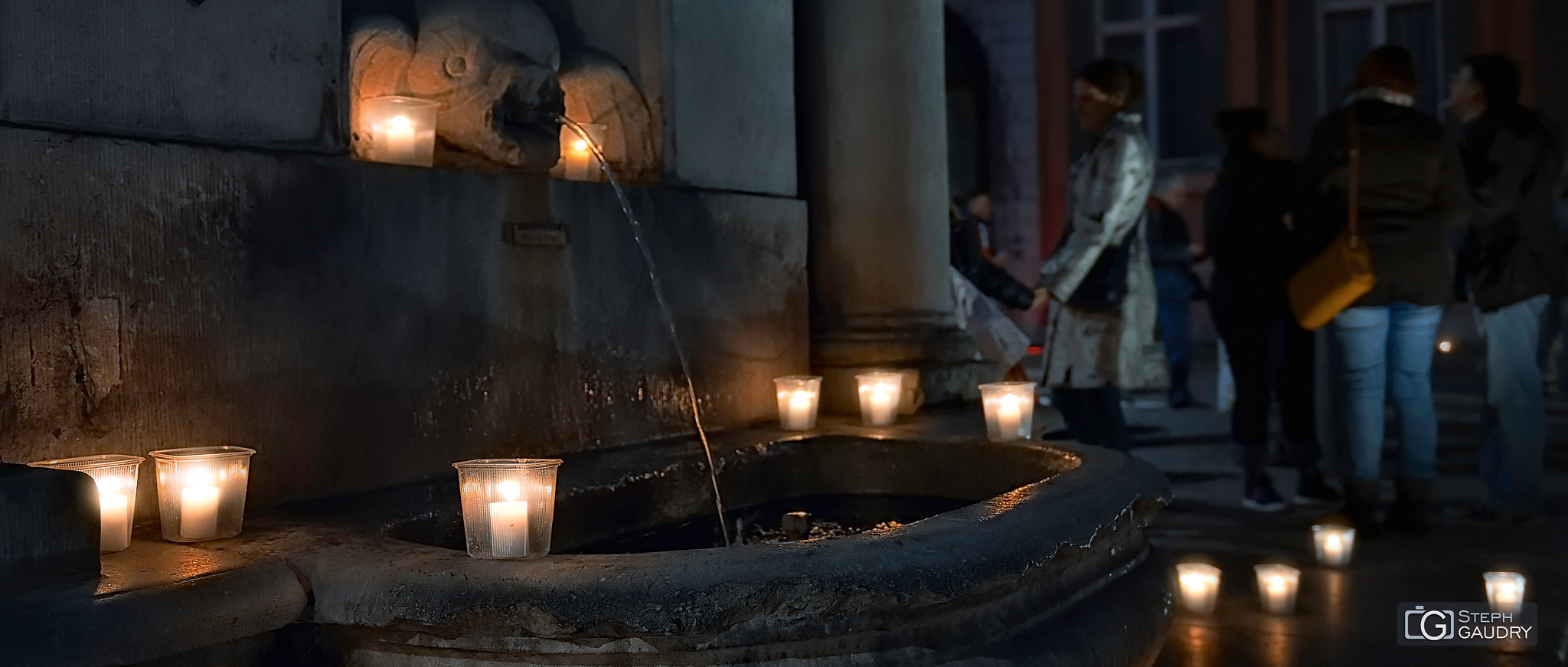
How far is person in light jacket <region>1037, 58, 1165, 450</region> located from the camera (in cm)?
469

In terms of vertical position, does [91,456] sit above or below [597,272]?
below

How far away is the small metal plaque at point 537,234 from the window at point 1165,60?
11890 millimetres

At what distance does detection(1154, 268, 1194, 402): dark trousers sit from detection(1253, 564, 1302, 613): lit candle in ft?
17.8

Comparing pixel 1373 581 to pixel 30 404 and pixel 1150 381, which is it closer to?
pixel 1150 381

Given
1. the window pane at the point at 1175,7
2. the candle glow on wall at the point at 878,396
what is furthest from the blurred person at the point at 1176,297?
the window pane at the point at 1175,7

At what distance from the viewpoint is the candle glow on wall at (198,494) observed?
7.62ft

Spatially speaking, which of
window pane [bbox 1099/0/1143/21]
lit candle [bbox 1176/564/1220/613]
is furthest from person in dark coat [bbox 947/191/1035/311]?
window pane [bbox 1099/0/1143/21]

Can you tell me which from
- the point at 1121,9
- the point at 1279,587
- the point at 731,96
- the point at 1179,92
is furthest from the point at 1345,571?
the point at 1121,9

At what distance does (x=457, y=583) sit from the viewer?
6.29ft

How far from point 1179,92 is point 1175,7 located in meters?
0.96

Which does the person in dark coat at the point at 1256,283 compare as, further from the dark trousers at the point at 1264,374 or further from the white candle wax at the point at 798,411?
the white candle wax at the point at 798,411

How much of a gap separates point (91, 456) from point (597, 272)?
5.09 feet

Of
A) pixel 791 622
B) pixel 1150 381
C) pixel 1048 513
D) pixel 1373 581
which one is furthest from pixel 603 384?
pixel 1150 381

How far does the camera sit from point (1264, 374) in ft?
16.9
